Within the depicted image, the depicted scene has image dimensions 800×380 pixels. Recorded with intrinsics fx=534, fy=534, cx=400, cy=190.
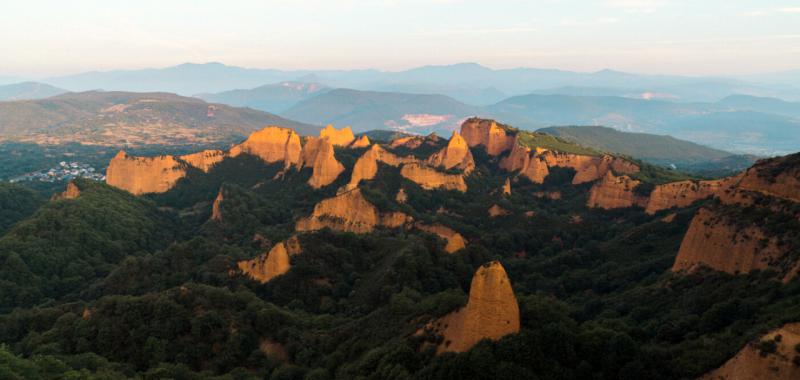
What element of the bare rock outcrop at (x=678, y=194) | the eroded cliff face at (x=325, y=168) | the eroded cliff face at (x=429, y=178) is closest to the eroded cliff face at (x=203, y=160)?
the eroded cliff face at (x=325, y=168)

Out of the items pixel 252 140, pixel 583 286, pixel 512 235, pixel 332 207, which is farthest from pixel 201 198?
pixel 583 286

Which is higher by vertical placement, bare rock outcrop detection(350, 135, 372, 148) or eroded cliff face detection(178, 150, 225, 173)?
bare rock outcrop detection(350, 135, 372, 148)

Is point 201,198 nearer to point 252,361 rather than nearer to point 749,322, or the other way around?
point 252,361

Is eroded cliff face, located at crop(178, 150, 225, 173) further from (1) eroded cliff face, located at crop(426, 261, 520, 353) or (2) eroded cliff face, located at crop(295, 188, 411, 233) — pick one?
(1) eroded cliff face, located at crop(426, 261, 520, 353)

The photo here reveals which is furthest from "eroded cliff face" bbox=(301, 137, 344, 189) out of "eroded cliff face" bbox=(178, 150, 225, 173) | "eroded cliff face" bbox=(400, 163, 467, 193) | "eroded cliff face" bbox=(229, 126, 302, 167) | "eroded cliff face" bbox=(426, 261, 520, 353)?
"eroded cliff face" bbox=(426, 261, 520, 353)

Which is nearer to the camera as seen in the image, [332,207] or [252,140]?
[332,207]

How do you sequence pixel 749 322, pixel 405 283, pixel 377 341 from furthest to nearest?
pixel 405 283
pixel 377 341
pixel 749 322
